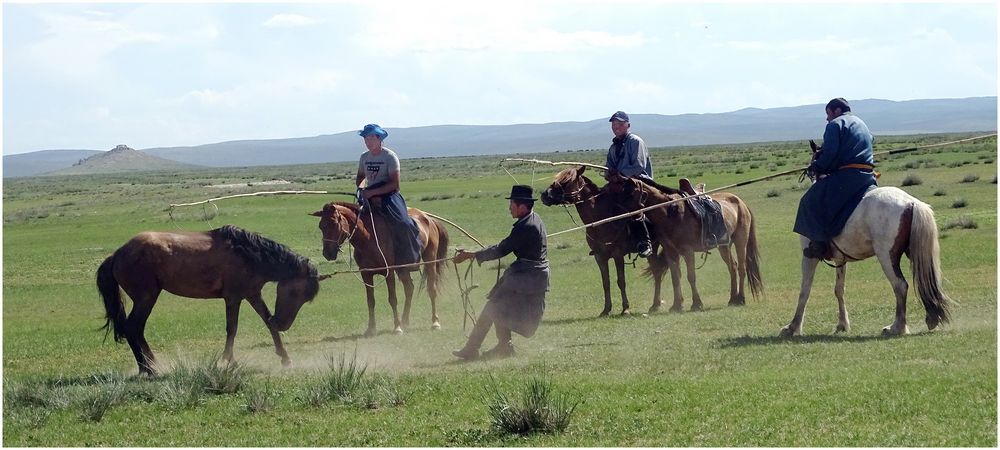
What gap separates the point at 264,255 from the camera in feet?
43.2

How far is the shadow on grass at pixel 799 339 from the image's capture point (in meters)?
12.3

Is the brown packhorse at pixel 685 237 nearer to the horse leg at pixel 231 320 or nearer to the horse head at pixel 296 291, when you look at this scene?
the horse head at pixel 296 291

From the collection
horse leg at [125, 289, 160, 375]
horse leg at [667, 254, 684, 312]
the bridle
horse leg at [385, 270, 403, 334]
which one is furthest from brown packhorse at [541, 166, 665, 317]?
horse leg at [125, 289, 160, 375]

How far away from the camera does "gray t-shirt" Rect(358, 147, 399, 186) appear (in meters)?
15.7

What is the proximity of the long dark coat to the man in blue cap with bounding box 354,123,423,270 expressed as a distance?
3.55 meters

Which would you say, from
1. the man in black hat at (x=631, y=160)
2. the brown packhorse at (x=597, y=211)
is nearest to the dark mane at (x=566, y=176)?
the brown packhorse at (x=597, y=211)

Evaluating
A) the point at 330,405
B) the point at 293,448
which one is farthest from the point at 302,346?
the point at 293,448

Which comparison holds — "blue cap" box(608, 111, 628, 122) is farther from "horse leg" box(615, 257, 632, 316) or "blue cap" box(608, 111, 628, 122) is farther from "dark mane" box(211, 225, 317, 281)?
"dark mane" box(211, 225, 317, 281)

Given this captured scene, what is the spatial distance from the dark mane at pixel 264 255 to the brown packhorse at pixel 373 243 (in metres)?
1.45

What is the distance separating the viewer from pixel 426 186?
6619 cm

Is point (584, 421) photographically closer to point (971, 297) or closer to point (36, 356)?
point (971, 297)

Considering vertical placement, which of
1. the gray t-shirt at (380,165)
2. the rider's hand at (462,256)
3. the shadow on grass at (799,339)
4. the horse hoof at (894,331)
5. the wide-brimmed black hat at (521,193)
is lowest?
the shadow on grass at (799,339)

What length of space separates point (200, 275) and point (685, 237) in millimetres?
7467

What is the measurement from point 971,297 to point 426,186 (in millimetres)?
51976
